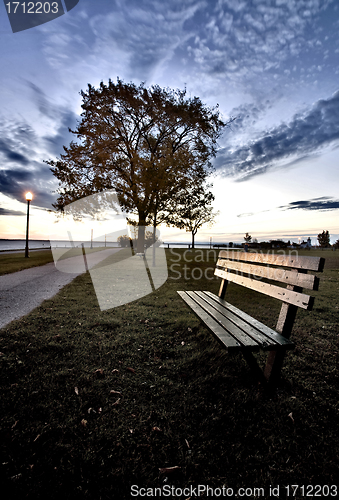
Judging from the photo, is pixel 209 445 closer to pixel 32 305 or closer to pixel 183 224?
pixel 32 305

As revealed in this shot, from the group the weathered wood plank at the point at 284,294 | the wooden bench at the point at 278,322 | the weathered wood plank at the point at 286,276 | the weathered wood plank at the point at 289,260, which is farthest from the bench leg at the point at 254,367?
the weathered wood plank at the point at 289,260

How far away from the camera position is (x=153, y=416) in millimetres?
1968

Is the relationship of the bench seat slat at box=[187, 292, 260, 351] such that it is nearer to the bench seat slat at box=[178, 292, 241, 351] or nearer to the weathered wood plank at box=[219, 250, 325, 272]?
the bench seat slat at box=[178, 292, 241, 351]

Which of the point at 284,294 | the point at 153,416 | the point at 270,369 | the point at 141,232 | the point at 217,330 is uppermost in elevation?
the point at 141,232


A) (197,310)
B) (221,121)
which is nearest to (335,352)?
(197,310)

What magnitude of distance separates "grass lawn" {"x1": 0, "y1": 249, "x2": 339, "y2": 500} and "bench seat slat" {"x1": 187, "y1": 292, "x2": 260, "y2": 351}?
1.81 feet

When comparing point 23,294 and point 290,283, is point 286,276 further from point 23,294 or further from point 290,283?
point 23,294

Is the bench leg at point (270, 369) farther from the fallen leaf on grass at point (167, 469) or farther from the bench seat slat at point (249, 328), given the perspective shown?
the fallen leaf on grass at point (167, 469)

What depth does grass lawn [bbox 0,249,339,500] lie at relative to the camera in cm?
147

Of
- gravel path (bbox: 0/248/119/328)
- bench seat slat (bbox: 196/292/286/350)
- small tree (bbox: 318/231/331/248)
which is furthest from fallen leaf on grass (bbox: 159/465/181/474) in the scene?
small tree (bbox: 318/231/331/248)

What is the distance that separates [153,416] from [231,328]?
1.10m

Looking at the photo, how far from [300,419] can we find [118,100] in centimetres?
1748

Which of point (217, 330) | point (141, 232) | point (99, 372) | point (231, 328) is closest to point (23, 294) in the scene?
point (99, 372)

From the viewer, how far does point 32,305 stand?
486 centimetres
